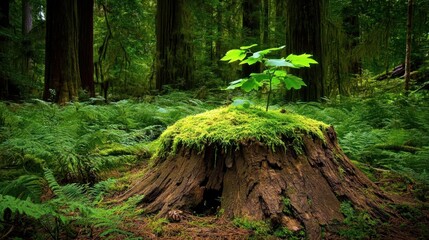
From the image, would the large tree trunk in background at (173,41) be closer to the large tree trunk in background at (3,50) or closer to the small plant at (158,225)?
the large tree trunk in background at (3,50)

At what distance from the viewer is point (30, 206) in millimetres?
1755

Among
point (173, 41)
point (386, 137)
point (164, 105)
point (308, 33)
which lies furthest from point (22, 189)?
point (173, 41)

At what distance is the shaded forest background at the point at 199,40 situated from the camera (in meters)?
7.12

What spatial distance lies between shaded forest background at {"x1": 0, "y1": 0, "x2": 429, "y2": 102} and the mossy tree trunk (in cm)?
426

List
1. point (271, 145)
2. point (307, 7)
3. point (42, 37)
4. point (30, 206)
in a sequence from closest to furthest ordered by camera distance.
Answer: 1. point (30, 206)
2. point (271, 145)
3. point (307, 7)
4. point (42, 37)

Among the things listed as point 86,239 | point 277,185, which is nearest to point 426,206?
point 277,185

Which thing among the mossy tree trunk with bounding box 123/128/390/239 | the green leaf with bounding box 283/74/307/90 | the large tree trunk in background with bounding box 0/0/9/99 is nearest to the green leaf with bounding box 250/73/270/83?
the green leaf with bounding box 283/74/307/90

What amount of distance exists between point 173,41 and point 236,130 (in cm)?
849

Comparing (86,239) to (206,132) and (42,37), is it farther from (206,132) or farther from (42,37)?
(42,37)

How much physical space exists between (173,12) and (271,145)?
8.94 m

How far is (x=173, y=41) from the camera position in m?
10.5

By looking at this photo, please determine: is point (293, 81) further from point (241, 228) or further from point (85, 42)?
point (85, 42)

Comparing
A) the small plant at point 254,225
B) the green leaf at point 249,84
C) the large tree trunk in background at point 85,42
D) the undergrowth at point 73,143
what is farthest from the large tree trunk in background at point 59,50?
the small plant at point 254,225

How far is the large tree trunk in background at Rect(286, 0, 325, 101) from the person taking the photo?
671cm
